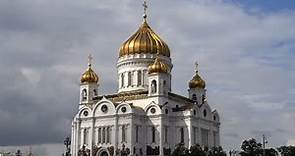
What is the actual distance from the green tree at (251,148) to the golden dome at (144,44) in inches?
852

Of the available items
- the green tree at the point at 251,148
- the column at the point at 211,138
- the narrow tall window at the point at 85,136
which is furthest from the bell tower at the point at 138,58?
the green tree at the point at 251,148

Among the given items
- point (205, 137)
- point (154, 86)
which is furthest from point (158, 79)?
point (205, 137)

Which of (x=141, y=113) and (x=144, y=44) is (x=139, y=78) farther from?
(x=141, y=113)

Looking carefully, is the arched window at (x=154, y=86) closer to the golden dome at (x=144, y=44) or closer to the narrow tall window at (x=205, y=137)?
the golden dome at (x=144, y=44)

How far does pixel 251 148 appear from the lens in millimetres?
71125

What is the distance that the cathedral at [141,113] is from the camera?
77.9 metres

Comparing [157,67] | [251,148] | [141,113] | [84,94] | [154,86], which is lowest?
[251,148]

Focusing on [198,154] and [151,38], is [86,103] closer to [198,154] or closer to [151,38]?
[151,38]

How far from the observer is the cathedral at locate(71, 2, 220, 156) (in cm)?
7794

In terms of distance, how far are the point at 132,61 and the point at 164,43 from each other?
6.05 m

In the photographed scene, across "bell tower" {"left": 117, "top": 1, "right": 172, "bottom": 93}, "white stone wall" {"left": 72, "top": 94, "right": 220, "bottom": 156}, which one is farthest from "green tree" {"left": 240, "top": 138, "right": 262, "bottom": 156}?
"bell tower" {"left": 117, "top": 1, "right": 172, "bottom": 93}

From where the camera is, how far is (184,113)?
7981 cm

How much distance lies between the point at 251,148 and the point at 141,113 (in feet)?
54.2

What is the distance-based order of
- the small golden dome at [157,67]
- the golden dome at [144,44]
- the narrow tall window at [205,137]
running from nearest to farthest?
A: 1. the small golden dome at [157,67]
2. the narrow tall window at [205,137]
3. the golden dome at [144,44]
